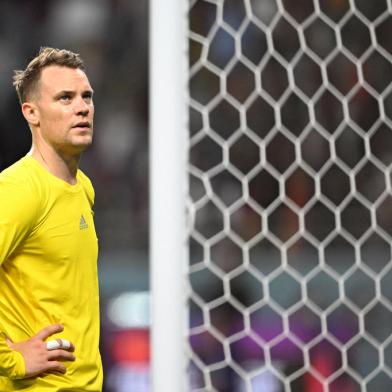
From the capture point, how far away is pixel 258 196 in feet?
6.91

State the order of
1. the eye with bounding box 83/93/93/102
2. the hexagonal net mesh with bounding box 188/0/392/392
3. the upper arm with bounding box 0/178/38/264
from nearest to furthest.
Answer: the upper arm with bounding box 0/178/38/264, the eye with bounding box 83/93/93/102, the hexagonal net mesh with bounding box 188/0/392/392

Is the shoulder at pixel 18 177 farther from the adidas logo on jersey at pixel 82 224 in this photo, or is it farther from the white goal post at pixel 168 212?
the white goal post at pixel 168 212

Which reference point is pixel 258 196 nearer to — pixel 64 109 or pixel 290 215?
pixel 290 215

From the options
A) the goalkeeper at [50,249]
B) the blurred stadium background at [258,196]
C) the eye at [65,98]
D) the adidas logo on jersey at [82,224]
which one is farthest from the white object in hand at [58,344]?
the blurred stadium background at [258,196]

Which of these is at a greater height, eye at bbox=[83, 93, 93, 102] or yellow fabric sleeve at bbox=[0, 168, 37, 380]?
eye at bbox=[83, 93, 93, 102]

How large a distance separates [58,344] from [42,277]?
0.20 ft

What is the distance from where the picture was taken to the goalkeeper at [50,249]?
2.35ft

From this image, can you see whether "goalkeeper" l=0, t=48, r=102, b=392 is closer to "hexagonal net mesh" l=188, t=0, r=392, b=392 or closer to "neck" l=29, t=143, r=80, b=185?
"neck" l=29, t=143, r=80, b=185

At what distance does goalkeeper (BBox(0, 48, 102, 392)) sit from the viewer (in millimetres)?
715

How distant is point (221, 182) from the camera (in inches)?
89.9

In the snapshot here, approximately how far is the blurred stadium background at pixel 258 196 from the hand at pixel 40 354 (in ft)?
4.11

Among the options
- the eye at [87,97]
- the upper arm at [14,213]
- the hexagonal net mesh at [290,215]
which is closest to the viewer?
the upper arm at [14,213]

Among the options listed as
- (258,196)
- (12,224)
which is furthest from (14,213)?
(258,196)

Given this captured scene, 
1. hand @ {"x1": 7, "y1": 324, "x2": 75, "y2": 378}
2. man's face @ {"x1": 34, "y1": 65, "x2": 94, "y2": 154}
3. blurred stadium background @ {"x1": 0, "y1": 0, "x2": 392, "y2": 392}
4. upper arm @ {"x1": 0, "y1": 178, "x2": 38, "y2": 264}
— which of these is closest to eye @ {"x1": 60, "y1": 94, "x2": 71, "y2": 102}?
man's face @ {"x1": 34, "y1": 65, "x2": 94, "y2": 154}
